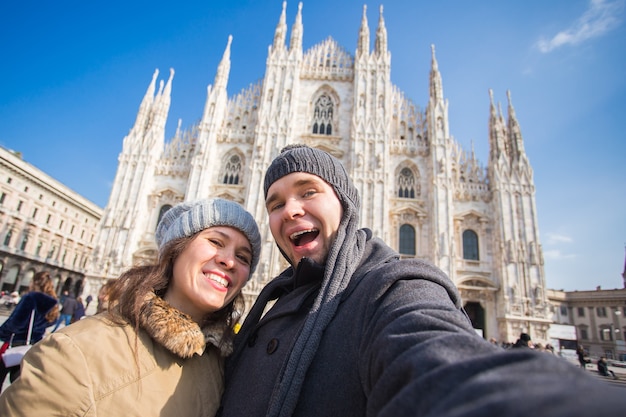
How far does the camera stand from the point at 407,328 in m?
0.86

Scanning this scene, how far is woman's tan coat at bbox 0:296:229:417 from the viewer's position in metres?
1.21

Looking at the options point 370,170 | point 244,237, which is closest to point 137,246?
point 370,170

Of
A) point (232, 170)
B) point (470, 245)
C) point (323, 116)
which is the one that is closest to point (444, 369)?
point (470, 245)

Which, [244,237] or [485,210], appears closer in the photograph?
[244,237]

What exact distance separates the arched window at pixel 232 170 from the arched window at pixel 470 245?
1290cm

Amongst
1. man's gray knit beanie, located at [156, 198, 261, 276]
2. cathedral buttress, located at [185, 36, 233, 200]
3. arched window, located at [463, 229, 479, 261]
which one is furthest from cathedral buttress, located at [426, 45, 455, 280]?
man's gray knit beanie, located at [156, 198, 261, 276]

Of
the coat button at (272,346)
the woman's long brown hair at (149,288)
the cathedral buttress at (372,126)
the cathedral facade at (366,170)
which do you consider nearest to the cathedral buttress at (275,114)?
the cathedral facade at (366,170)

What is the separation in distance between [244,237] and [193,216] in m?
0.34

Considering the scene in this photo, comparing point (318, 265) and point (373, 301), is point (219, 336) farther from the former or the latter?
point (373, 301)

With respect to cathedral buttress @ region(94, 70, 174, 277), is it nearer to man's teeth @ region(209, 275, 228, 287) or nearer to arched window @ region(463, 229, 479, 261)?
arched window @ region(463, 229, 479, 261)

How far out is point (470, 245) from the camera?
56.8ft

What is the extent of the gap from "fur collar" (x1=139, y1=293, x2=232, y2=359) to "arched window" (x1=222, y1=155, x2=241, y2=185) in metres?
18.3

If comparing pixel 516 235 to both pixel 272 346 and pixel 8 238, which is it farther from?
pixel 8 238

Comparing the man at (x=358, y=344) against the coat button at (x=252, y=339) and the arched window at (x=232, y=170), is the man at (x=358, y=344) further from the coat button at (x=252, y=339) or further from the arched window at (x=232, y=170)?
the arched window at (x=232, y=170)
